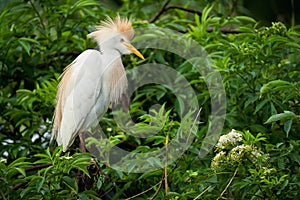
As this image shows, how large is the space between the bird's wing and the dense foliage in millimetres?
143

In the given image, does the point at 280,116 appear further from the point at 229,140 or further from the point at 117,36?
the point at 117,36

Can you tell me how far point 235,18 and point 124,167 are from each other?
1.04m

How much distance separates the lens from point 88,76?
247 centimetres

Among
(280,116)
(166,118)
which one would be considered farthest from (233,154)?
(166,118)

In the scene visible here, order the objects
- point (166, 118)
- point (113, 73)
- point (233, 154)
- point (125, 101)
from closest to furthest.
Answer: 1. point (233, 154)
2. point (166, 118)
3. point (113, 73)
4. point (125, 101)

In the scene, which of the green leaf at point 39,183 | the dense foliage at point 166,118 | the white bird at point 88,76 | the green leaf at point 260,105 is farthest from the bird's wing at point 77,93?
the green leaf at point 260,105

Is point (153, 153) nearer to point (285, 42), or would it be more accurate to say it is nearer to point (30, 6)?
point (285, 42)

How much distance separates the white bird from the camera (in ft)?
8.03

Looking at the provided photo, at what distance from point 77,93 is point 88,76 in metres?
0.08

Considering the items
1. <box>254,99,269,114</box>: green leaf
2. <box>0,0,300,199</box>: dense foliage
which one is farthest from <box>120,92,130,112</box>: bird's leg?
<box>254,99,269,114</box>: green leaf

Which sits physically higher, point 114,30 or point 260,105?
point 114,30

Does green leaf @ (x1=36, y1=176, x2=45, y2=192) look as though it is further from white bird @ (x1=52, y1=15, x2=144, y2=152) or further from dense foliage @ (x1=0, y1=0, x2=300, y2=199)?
white bird @ (x1=52, y1=15, x2=144, y2=152)

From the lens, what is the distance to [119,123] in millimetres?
2805

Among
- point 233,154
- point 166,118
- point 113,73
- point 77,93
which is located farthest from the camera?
point 113,73
